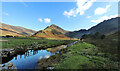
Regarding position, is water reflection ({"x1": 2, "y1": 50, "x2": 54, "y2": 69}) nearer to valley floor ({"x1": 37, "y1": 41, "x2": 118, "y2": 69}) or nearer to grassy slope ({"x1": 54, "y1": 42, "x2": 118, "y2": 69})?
valley floor ({"x1": 37, "y1": 41, "x2": 118, "y2": 69})

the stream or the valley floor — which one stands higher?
the valley floor

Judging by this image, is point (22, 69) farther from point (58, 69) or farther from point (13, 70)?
point (58, 69)

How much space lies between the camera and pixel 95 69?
42.1 ft

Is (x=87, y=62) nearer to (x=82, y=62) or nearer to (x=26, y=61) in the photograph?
(x=82, y=62)

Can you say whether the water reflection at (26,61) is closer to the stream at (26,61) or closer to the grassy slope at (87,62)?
the stream at (26,61)

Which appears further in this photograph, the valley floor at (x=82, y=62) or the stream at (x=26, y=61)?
the stream at (x=26, y=61)

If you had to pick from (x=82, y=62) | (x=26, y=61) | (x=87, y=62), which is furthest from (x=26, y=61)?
(x=87, y=62)

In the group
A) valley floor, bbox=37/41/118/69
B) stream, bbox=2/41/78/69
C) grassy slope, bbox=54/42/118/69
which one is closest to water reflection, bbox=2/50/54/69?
stream, bbox=2/41/78/69

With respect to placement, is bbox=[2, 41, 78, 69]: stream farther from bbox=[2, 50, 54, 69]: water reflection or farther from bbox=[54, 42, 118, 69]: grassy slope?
bbox=[54, 42, 118, 69]: grassy slope

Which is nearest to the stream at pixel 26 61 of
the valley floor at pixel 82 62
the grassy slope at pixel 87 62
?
the valley floor at pixel 82 62

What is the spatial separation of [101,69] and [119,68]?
418 cm

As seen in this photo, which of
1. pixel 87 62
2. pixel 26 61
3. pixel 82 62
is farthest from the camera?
pixel 26 61

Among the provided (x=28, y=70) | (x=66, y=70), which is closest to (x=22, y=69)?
(x=28, y=70)

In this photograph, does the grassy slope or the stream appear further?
the stream
